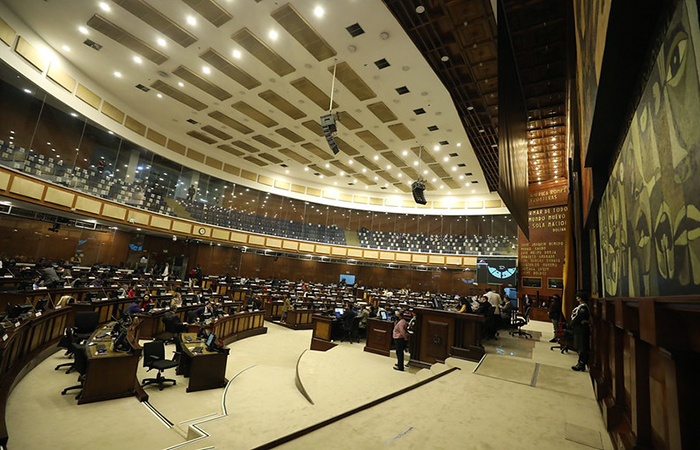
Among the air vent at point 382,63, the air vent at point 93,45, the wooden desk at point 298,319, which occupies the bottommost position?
the wooden desk at point 298,319

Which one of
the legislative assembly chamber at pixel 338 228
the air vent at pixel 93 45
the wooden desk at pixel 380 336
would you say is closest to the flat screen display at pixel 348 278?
the legislative assembly chamber at pixel 338 228

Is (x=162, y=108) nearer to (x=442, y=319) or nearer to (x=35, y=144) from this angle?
(x=35, y=144)

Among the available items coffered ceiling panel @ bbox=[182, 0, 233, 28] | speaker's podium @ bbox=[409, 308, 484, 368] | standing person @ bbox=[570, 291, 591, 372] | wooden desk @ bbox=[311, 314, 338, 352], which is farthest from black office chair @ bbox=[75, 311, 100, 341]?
standing person @ bbox=[570, 291, 591, 372]

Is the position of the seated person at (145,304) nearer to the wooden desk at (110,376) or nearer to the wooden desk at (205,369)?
the wooden desk at (205,369)

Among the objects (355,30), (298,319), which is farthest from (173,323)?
(355,30)

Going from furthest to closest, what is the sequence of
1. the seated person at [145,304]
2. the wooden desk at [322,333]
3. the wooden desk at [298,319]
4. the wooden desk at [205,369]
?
the wooden desk at [298,319], the wooden desk at [322,333], the seated person at [145,304], the wooden desk at [205,369]

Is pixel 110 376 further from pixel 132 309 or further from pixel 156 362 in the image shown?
pixel 132 309

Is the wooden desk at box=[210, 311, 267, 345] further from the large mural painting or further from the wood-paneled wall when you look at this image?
the large mural painting

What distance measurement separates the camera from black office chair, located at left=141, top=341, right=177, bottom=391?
18.4ft

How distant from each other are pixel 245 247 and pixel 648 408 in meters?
19.6

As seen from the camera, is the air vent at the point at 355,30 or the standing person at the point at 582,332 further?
the air vent at the point at 355,30

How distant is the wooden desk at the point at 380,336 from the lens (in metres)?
8.02

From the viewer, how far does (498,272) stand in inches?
719

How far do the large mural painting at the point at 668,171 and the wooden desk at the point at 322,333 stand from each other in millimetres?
8647
